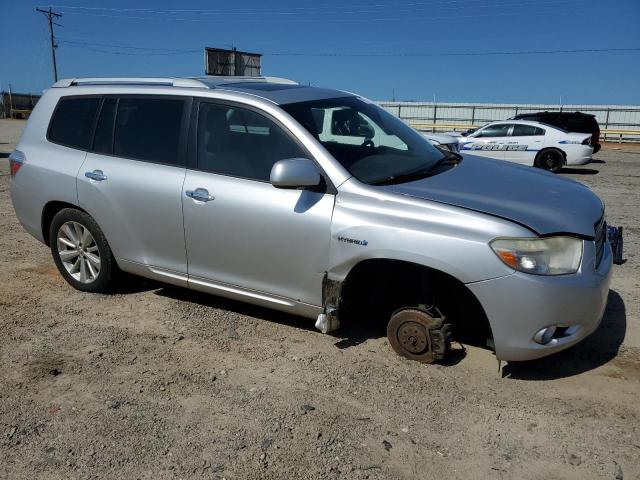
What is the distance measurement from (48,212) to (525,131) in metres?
14.4

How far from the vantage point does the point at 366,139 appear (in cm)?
444

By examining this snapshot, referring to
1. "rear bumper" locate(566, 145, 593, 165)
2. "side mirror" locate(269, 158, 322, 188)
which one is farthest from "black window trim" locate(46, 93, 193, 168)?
"rear bumper" locate(566, 145, 593, 165)

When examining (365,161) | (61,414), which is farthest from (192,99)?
(61,414)

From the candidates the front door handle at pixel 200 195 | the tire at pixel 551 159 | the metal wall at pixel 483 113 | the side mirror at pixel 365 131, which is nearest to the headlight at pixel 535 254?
the side mirror at pixel 365 131

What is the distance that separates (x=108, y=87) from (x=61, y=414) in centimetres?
280

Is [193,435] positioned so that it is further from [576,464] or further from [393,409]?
[576,464]

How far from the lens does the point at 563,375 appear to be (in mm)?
3754

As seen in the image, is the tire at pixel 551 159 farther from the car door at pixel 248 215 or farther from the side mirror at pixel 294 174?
the side mirror at pixel 294 174

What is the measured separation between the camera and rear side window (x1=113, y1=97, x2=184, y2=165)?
175 inches

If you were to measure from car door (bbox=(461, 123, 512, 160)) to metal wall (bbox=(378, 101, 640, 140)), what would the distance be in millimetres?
16762

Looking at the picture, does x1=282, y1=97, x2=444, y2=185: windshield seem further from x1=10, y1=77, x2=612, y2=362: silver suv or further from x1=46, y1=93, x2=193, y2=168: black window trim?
x1=46, y1=93, x2=193, y2=168: black window trim

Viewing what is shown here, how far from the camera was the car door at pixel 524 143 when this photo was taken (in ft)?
54.0

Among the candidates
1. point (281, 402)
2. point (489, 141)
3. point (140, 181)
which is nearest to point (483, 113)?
point (489, 141)

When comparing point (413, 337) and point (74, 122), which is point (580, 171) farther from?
point (74, 122)
